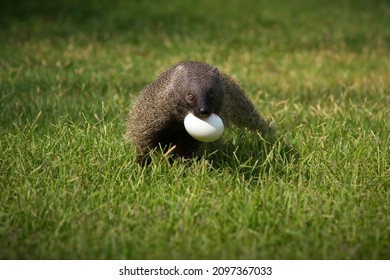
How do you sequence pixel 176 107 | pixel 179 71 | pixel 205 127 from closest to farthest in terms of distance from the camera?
1. pixel 205 127
2. pixel 176 107
3. pixel 179 71

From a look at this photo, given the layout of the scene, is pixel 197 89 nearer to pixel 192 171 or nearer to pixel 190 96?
pixel 190 96

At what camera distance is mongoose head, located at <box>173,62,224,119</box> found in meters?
3.93

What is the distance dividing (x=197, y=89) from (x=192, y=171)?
1.76ft

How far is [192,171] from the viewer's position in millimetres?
4016

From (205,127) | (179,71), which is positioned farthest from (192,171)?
(179,71)

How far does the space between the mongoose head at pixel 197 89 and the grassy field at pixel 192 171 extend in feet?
1.23

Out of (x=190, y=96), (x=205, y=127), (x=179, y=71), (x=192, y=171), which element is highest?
(x=179, y=71)

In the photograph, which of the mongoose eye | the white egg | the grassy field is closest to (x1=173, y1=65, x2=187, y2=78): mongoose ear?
the mongoose eye

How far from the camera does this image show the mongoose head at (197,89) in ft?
12.9

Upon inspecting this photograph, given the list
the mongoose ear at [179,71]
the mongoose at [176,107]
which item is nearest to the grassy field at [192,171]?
the mongoose at [176,107]

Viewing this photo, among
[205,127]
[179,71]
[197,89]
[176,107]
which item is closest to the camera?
[205,127]

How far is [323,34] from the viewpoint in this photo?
10.3 metres

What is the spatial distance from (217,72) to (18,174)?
1509 millimetres

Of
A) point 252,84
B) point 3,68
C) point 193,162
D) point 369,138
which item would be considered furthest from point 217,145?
point 3,68
